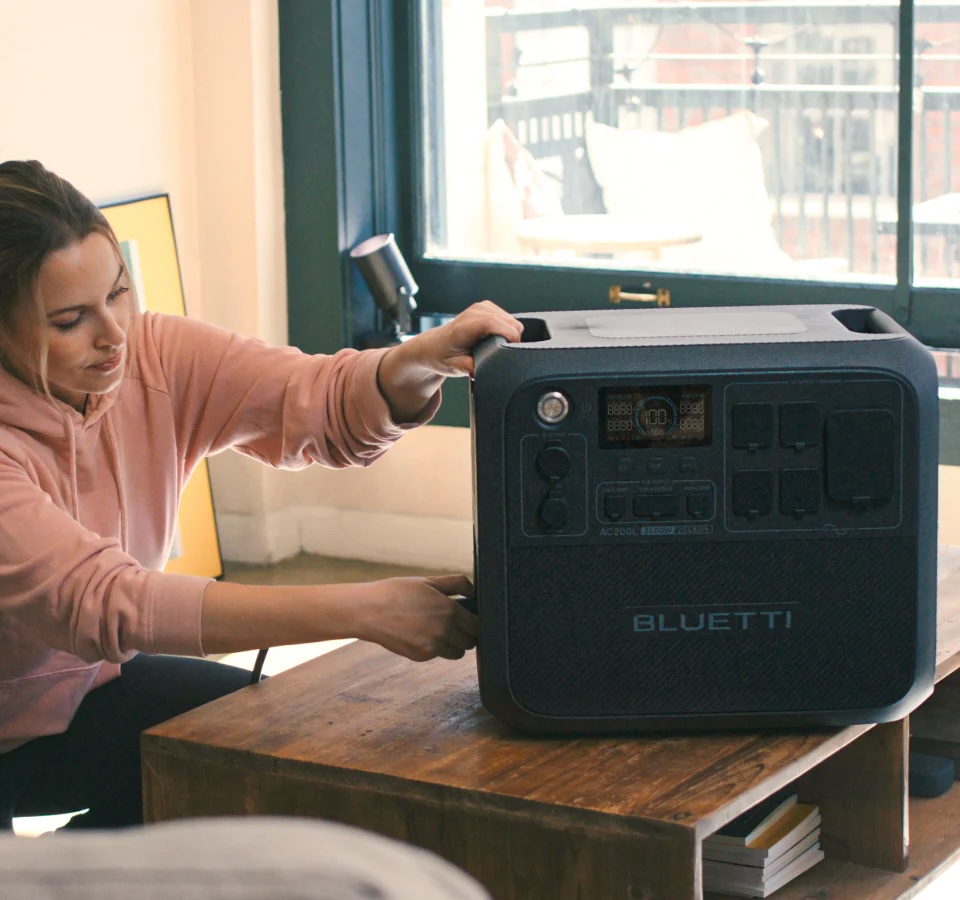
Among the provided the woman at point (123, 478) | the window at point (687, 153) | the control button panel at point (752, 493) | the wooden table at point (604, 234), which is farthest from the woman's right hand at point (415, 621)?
the wooden table at point (604, 234)

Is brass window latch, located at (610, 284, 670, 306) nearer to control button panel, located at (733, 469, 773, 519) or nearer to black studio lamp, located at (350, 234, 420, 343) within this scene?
black studio lamp, located at (350, 234, 420, 343)

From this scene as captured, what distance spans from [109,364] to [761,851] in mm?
712

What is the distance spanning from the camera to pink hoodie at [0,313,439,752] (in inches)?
47.7

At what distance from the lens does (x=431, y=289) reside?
327 cm

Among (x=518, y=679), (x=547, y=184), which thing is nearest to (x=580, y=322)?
(x=518, y=679)

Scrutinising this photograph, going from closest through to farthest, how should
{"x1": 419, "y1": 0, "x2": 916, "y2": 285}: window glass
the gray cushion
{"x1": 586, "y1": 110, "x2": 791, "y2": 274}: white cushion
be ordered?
the gray cushion, {"x1": 419, "y1": 0, "x2": 916, "y2": 285}: window glass, {"x1": 586, "y1": 110, "x2": 791, "y2": 274}: white cushion

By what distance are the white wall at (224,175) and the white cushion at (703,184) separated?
0.59 meters

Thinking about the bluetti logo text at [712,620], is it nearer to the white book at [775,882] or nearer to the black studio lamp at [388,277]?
the white book at [775,882]

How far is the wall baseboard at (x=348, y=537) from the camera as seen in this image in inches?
124

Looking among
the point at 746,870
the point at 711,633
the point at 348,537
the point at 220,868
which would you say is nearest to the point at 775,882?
the point at 746,870

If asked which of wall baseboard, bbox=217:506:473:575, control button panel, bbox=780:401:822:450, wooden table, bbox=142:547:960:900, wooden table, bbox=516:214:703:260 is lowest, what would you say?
wall baseboard, bbox=217:506:473:575

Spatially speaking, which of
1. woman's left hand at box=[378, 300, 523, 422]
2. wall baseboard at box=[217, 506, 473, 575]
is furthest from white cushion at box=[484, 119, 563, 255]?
woman's left hand at box=[378, 300, 523, 422]

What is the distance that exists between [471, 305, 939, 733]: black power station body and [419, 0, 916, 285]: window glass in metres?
1.78

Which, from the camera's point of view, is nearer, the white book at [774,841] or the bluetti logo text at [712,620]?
the bluetti logo text at [712,620]
